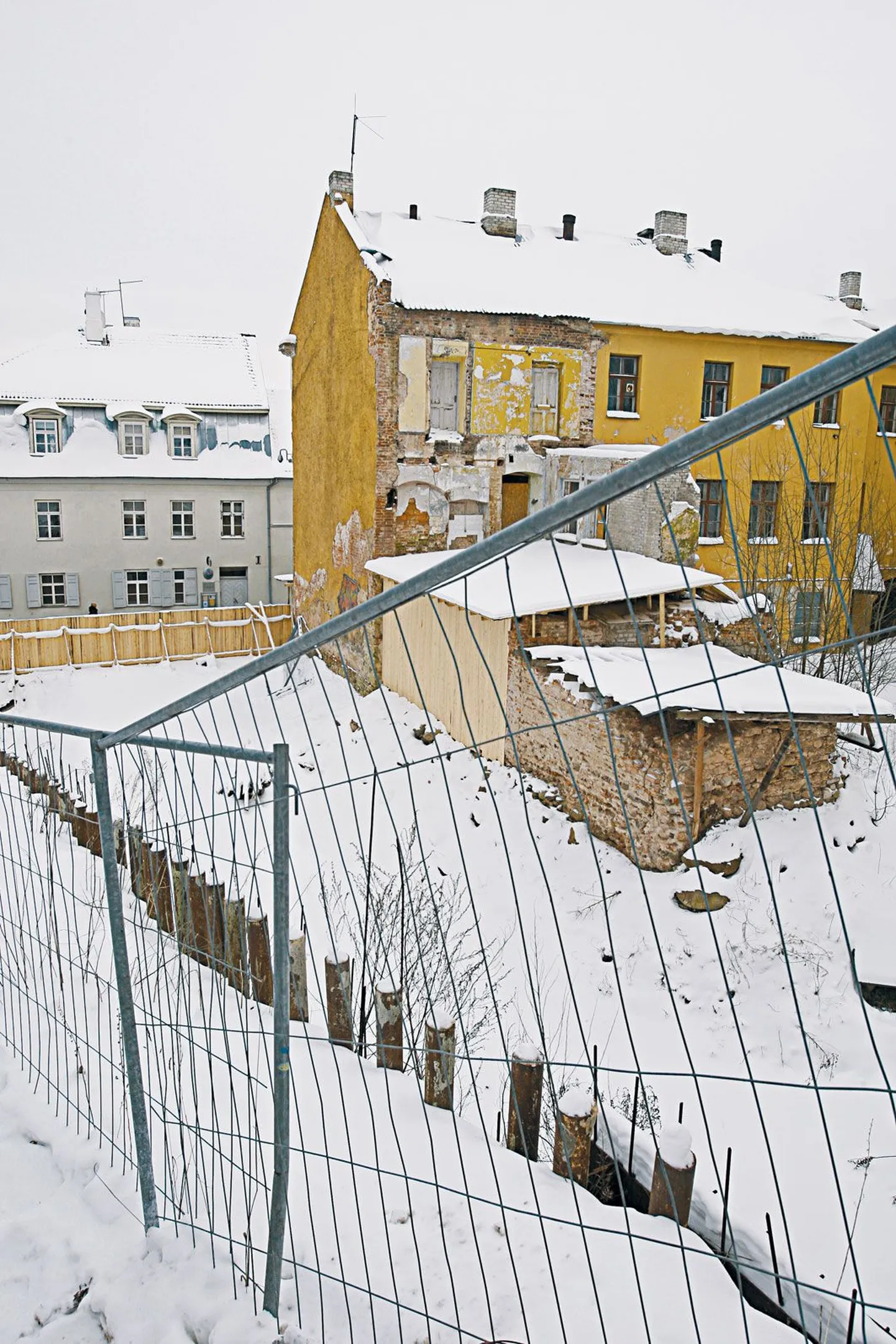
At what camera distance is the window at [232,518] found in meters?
26.7

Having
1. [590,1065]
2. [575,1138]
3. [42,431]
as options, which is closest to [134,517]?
[42,431]

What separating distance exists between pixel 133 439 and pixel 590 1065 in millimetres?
25769

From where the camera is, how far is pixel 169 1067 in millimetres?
3633

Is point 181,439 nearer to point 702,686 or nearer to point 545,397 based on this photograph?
point 545,397

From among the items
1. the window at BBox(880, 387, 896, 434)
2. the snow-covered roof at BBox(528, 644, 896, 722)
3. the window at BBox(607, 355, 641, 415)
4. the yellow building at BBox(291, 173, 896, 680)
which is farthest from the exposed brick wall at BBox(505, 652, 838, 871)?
the window at BBox(880, 387, 896, 434)

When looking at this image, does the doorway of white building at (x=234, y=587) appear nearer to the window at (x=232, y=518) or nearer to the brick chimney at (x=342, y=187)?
the window at (x=232, y=518)

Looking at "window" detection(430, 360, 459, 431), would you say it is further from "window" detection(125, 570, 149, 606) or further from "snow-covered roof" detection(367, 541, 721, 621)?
"window" detection(125, 570, 149, 606)

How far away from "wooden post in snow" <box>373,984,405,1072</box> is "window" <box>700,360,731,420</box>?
17617 millimetres

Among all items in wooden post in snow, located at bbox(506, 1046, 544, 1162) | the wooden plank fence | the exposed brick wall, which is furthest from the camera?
the wooden plank fence

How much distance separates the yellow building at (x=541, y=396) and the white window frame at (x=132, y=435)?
7140mm

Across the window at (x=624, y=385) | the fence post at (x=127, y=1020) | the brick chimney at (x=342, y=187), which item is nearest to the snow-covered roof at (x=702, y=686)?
the fence post at (x=127, y=1020)

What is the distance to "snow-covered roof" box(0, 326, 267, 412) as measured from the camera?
83.2ft

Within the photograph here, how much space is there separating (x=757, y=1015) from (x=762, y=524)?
1077 centimetres

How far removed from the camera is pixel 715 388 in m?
19.6
